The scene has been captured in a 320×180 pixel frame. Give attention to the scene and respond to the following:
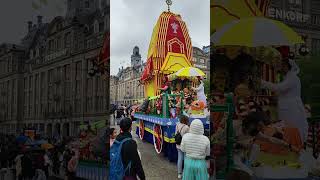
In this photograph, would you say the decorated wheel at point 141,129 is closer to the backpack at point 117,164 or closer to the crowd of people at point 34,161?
the backpack at point 117,164

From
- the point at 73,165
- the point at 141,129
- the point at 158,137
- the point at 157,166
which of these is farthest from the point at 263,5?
the point at 141,129

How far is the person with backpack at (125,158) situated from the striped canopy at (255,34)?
131 centimetres

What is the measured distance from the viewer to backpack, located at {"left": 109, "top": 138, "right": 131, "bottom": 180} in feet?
13.9

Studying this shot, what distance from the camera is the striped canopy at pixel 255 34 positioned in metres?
4.14

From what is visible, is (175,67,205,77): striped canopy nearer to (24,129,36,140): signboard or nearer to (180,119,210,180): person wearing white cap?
(180,119,210,180): person wearing white cap

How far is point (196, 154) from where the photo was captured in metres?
5.39

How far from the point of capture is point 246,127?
14.0 ft

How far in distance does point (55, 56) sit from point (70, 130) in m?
0.76

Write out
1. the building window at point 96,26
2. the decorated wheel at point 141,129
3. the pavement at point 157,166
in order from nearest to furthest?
the building window at point 96,26
the pavement at point 157,166
the decorated wheel at point 141,129

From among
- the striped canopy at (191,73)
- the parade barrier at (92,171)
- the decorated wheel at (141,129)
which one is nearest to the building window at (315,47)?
the parade barrier at (92,171)

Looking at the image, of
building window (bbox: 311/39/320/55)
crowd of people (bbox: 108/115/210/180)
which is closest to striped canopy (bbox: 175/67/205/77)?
crowd of people (bbox: 108/115/210/180)

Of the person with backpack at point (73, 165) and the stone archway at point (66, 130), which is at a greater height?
the stone archway at point (66, 130)

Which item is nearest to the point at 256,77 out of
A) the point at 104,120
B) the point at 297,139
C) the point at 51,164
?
the point at 297,139

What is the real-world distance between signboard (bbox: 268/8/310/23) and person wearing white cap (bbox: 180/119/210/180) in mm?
1808
